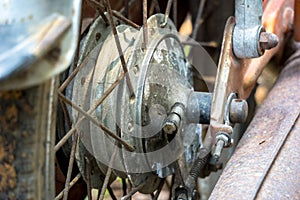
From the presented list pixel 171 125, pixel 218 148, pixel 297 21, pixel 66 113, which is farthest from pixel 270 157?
pixel 297 21

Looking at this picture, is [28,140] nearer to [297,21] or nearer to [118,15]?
[118,15]

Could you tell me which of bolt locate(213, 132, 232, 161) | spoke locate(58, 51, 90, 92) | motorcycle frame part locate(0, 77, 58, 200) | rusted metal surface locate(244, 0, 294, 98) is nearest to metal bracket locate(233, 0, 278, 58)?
rusted metal surface locate(244, 0, 294, 98)

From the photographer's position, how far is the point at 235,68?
5.00 ft

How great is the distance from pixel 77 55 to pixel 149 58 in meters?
0.16

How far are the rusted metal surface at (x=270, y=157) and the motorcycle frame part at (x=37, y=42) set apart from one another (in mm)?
569

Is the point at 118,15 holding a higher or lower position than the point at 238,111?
higher

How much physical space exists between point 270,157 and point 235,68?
27 centimetres

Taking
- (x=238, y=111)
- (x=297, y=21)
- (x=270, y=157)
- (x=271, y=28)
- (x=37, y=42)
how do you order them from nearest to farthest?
(x=37, y=42), (x=270, y=157), (x=238, y=111), (x=271, y=28), (x=297, y=21)

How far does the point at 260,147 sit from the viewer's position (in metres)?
1.41

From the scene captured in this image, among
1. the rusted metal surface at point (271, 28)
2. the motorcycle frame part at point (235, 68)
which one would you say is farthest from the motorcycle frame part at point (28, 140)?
the rusted metal surface at point (271, 28)

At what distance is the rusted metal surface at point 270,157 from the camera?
→ 123 cm

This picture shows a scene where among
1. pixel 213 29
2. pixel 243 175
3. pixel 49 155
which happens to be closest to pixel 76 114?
pixel 243 175

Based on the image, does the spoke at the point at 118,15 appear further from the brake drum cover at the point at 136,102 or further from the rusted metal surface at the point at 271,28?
the rusted metal surface at the point at 271,28

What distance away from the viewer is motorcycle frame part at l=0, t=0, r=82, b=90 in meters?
0.73
